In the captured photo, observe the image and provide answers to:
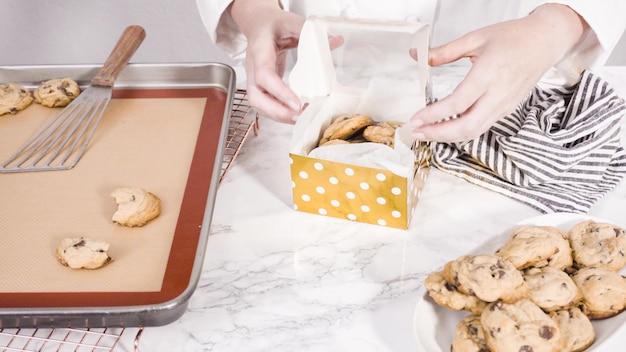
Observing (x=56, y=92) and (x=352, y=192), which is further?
(x=56, y=92)

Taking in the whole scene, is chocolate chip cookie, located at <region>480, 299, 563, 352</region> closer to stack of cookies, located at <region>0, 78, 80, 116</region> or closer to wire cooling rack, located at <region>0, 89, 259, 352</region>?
wire cooling rack, located at <region>0, 89, 259, 352</region>

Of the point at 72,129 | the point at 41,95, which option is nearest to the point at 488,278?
the point at 72,129

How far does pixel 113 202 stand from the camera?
890mm

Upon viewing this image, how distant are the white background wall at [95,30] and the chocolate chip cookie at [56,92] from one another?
3.70ft

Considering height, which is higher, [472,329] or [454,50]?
[454,50]

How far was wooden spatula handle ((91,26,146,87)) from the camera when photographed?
1066 mm

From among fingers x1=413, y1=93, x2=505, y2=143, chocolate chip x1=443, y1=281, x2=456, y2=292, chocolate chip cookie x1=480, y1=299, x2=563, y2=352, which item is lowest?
chocolate chip x1=443, y1=281, x2=456, y2=292

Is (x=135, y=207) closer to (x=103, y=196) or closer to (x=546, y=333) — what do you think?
(x=103, y=196)

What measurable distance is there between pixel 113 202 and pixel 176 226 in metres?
0.12

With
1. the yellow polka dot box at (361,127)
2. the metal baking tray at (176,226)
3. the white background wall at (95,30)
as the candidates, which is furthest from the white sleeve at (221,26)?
the white background wall at (95,30)

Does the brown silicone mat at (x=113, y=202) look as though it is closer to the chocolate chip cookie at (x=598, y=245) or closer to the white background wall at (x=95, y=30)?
the chocolate chip cookie at (x=598, y=245)

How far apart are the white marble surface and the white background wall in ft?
4.36

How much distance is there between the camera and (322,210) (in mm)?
902

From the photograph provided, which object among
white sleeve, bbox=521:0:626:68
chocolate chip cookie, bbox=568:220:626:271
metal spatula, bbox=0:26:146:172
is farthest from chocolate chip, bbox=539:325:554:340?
metal spatula, bbox=0:26:146:172
